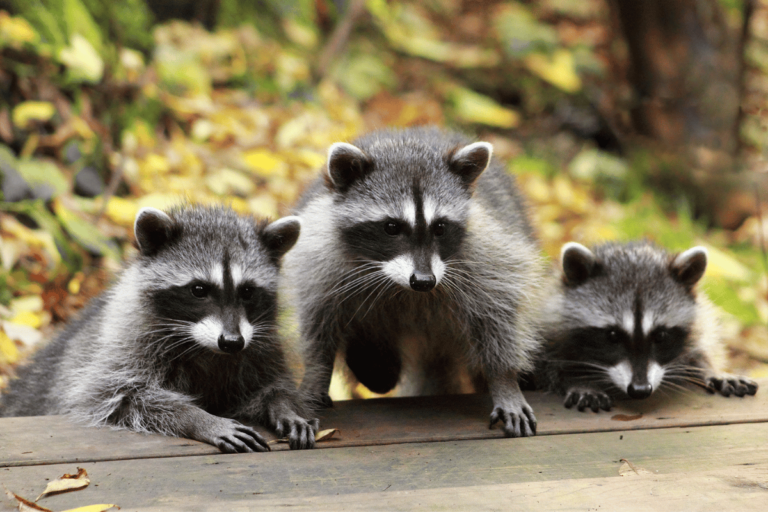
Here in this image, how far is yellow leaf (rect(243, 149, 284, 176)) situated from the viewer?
5253 millimetres

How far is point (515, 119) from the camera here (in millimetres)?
7219

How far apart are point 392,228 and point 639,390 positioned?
3.69 feet

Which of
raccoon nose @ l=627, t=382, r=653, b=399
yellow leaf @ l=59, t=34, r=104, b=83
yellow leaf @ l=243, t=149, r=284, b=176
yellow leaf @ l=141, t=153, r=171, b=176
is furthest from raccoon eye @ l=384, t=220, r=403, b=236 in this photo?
yellow leaf @ l=59, t=34, r=104, b=83

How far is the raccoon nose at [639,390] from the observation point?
2.87 meters

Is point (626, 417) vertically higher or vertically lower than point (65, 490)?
higher

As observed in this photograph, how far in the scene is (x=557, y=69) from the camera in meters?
7.22

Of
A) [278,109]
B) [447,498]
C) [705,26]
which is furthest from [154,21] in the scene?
[447,498]

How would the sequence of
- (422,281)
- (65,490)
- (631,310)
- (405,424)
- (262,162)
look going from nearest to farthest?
(65,490), (422,281), (405,424), (631,310), (262,162)

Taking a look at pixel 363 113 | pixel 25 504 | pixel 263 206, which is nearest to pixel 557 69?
pixel 363 113

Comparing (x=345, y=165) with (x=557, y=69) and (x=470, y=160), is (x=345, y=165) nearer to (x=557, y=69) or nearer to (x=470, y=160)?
(x=470, y=160)

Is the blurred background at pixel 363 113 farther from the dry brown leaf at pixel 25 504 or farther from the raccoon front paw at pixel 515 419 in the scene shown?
the raccoon front paw at pixel 515 419

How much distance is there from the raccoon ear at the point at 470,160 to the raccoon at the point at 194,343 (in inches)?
25.2

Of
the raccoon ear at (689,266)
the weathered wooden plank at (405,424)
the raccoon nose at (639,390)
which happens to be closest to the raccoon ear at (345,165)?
the weathered wooden plank at (405,424)

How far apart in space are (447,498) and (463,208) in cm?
111
